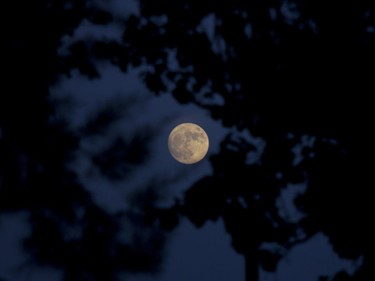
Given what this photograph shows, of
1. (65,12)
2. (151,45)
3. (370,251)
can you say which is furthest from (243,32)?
A: (65,12)

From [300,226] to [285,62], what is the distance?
2.54 m

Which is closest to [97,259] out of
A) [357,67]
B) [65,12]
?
[65,12]

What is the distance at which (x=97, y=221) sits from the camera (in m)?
3.48

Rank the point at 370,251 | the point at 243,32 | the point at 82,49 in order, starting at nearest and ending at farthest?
the point at 82,49
the point at 370,251
the point at 243,32

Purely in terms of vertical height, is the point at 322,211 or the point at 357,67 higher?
the point at 357,67

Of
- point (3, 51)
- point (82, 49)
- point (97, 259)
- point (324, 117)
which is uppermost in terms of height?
point (324, 117)

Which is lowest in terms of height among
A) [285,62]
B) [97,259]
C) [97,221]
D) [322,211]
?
[97,259]

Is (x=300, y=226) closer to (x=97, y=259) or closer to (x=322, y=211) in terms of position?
(x=322, y=211)

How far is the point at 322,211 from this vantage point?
7930 mm

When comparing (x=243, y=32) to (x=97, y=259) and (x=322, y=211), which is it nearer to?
(x=322, y=211)

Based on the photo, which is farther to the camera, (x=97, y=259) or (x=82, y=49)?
(x=82, y=49)

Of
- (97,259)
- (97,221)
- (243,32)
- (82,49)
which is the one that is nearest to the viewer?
(97,259)

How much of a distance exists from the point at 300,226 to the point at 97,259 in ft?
18.8

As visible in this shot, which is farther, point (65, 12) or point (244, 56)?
point (244, 56)
